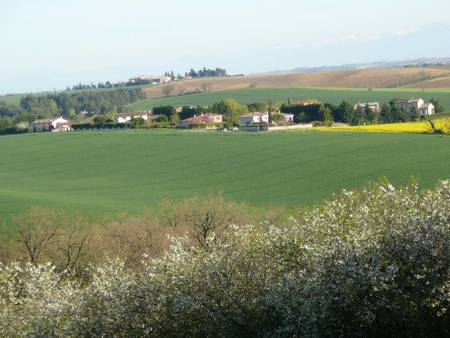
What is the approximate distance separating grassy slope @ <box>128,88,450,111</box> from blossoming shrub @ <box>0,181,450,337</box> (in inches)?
3629

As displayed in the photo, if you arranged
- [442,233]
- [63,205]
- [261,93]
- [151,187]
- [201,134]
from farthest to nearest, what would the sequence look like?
[261,93], [201,134], [151,187], [63,205], [442,233]

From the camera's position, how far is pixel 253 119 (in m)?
105

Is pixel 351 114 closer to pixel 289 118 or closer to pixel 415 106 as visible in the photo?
pixel 415 106

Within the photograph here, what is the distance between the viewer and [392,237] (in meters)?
16.6

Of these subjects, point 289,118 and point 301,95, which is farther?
point 301,95

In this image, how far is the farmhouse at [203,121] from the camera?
342 ft

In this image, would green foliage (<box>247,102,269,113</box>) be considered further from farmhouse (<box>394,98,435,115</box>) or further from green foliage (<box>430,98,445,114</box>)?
green foliage (<box>430,98,445,114</box>)

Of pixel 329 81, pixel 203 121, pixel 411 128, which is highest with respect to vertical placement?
pixel 329 81

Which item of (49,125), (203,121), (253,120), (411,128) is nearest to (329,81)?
(253,120)

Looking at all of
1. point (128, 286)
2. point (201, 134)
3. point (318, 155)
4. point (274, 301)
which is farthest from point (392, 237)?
point (201, 134)

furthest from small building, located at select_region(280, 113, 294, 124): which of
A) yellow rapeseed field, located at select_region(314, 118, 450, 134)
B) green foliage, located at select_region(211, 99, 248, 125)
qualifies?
yellow rapeseed field, located at select_region(314, 118, 450, 134)

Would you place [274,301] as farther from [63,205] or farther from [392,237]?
[63,205]

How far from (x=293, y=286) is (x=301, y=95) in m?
124

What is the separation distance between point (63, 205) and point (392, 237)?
108ft
